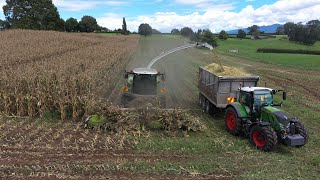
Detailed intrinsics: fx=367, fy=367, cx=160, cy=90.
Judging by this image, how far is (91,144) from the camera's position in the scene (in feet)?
35.5

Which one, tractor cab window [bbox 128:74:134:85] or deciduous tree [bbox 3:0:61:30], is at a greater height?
deciduous tree [bbox 3:0:61:30]

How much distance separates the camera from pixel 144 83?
50.1 ft

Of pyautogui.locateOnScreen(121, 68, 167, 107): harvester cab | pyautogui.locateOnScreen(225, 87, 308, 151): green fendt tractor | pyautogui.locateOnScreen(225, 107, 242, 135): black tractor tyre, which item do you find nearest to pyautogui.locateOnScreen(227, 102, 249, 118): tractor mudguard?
pyautogui.locateOnScreen(225, 87, 308, 151): green fendt tractor

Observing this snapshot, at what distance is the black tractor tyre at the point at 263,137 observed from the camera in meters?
10.4

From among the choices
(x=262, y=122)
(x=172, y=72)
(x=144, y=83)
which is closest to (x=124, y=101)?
(x=144, y=83)

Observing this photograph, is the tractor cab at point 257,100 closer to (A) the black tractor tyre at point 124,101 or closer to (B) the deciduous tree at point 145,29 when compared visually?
(A) the black tractor tyre at point 124,101

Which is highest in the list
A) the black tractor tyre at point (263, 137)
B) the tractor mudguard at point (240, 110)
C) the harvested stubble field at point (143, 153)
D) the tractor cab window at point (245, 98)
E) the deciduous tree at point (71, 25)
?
the deciduous tree at point (71, 25)

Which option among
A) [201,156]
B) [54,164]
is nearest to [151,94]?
[201,156]

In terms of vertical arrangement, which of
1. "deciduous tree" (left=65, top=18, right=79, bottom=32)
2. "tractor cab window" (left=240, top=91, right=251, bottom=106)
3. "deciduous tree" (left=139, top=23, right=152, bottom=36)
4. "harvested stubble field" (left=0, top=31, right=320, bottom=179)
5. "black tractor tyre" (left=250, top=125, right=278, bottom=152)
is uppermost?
"deciduous tree" (left=65, top=18, right=79, bottom=32)

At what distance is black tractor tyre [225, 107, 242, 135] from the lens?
12060 millimetres

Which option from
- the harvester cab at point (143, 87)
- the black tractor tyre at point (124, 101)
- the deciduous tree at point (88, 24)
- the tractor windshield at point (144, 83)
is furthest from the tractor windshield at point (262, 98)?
the deciduous tree at point (88, 24)

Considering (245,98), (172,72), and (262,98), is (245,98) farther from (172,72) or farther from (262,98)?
(172,72)

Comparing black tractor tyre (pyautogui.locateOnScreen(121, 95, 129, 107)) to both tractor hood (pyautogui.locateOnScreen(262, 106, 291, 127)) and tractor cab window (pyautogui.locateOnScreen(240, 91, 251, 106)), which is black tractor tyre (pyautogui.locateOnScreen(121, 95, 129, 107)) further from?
tractor hood (pyautogui.locateOnScreen(262, 106, 291, 127))

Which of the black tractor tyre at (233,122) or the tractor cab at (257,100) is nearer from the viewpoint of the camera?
Answer: the tractor cab at (257,100)
